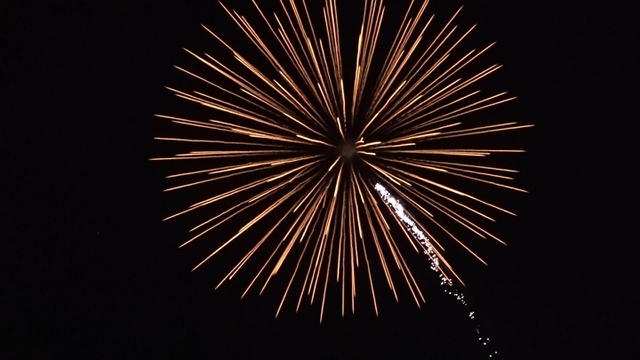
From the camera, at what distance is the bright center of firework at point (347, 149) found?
33.9ft

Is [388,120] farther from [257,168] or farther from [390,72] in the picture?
[257,168]

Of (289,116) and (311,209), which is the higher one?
(289,116)

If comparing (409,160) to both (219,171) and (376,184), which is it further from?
(219,171)

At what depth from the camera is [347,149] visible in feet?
33.9

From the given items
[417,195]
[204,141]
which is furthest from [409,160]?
[204,141]

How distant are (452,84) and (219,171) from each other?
2016mm

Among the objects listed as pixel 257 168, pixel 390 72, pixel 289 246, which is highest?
pixel 390 72

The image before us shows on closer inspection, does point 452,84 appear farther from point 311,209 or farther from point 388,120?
point 311,209

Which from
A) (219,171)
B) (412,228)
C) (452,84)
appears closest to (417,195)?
(412,228)

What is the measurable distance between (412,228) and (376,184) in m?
0.48

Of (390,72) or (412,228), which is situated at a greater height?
(390,72)

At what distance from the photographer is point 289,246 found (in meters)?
10.6

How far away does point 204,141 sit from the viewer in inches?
398

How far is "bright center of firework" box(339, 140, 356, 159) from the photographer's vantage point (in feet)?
33.9
